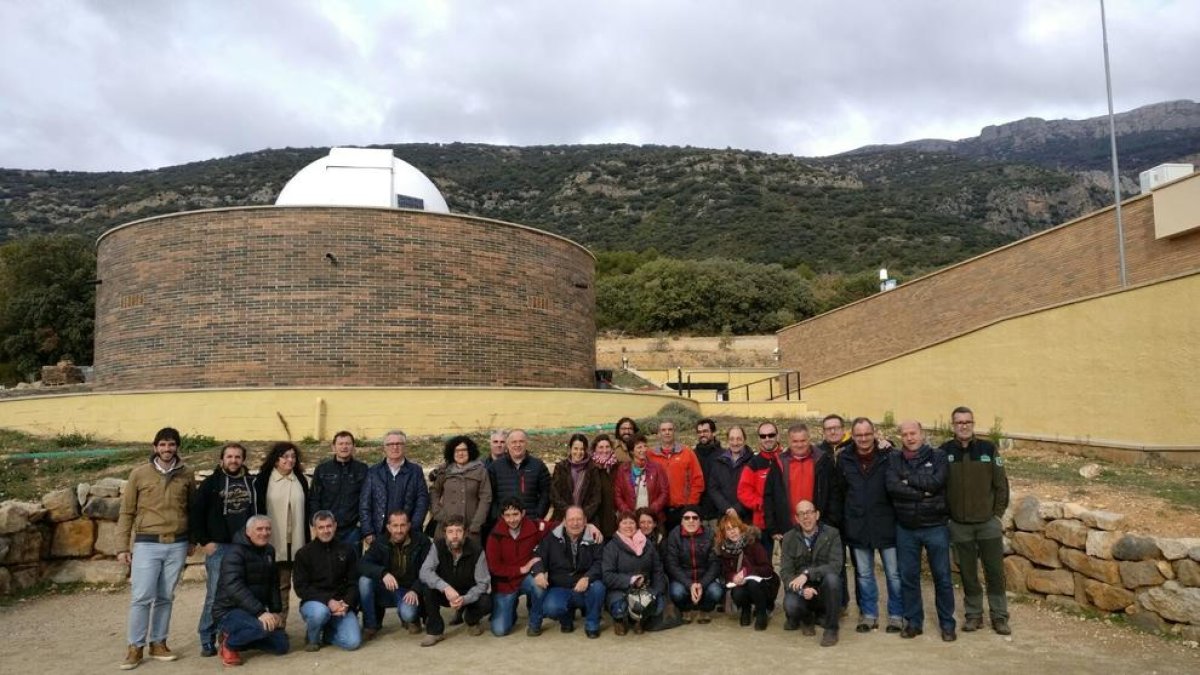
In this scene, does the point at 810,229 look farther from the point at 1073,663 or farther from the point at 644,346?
the point at 1073,663

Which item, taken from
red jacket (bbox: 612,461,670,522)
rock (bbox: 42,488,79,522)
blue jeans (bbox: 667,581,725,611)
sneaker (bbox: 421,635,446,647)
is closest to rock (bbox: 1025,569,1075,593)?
blue jeans (bbox: 667,581,725,611)

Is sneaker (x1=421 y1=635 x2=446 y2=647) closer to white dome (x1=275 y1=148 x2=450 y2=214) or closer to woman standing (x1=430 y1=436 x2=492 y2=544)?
woman standing (x1=430 y1=436 x2=492 y2=544)

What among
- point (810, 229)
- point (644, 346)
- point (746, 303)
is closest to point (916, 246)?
point (810, 229)

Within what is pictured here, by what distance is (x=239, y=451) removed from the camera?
546cm

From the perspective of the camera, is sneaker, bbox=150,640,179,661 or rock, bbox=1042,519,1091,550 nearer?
sneaker, bbox=150,640,179,661

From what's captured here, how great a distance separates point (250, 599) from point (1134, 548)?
584cm

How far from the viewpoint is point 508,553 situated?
5.80m

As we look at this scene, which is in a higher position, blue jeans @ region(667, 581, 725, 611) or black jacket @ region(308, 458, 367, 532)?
black jacket @ region(308, 458, 367, 532)

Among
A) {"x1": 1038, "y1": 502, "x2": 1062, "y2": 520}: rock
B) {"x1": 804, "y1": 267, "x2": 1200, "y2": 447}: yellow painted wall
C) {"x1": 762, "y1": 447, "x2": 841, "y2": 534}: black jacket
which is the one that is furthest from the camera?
{"x1": 804, "y1": 267, "x2": 1200, "y2": 447}: yellow painted wall

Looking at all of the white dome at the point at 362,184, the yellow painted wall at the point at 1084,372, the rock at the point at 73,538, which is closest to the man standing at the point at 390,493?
the rock at the point at 73,538

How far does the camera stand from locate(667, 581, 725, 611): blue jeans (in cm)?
580

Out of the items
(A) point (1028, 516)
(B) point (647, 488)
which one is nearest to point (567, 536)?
(B) point (647, 488)

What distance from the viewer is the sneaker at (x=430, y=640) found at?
5.40 m

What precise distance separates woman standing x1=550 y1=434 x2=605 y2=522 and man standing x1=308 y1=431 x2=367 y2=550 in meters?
1.47
